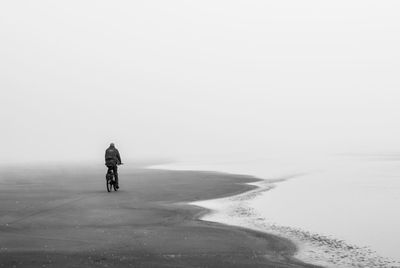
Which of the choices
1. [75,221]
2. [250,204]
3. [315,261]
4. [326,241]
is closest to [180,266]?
[315,261]

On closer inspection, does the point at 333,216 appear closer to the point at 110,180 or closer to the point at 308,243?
the point at 308,243

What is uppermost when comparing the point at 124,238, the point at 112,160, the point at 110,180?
the point at 112,160

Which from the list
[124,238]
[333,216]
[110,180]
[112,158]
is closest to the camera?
[124,238]

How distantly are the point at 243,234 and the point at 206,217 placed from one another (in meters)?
3.62

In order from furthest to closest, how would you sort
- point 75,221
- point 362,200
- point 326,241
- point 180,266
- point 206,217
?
1. point 362,200
2. point 206,217
3. point 75,221
4. point 326,241
5. point 180,266

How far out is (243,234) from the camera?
14352mm

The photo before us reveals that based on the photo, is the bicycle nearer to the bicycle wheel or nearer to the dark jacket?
the bicycle wheel

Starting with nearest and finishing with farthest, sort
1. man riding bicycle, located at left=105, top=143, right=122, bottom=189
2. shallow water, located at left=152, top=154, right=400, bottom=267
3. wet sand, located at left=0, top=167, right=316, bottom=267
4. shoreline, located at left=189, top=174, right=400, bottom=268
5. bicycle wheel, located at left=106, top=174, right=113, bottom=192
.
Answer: wet sand, located at left=0, top=167, right=316, bottom=267
shoreline, located at left=189, top=174, right=400, bottom=268
shallow water, located at left=152, top=154, right=400, bottom=267
bicycle wheel, located at left=106, top=174, right=113, bottom=192
man riding bicycle, located at left=105, top=143, right=122, bottom=189

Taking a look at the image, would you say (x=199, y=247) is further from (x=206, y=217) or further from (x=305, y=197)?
(x=305, y=197)

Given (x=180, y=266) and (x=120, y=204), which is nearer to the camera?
(x=180, y=266)

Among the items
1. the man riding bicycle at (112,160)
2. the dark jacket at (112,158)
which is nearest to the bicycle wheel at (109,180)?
the man riding bicycle at (112,160)

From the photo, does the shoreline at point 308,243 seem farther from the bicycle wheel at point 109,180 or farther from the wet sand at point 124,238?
the bicycle wheel at point 109,180

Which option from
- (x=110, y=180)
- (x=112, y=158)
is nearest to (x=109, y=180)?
(x=110, y=180)

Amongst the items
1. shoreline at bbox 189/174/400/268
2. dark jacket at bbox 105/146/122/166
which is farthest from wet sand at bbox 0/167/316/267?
dark jacket at bbox 105/146/122/166
